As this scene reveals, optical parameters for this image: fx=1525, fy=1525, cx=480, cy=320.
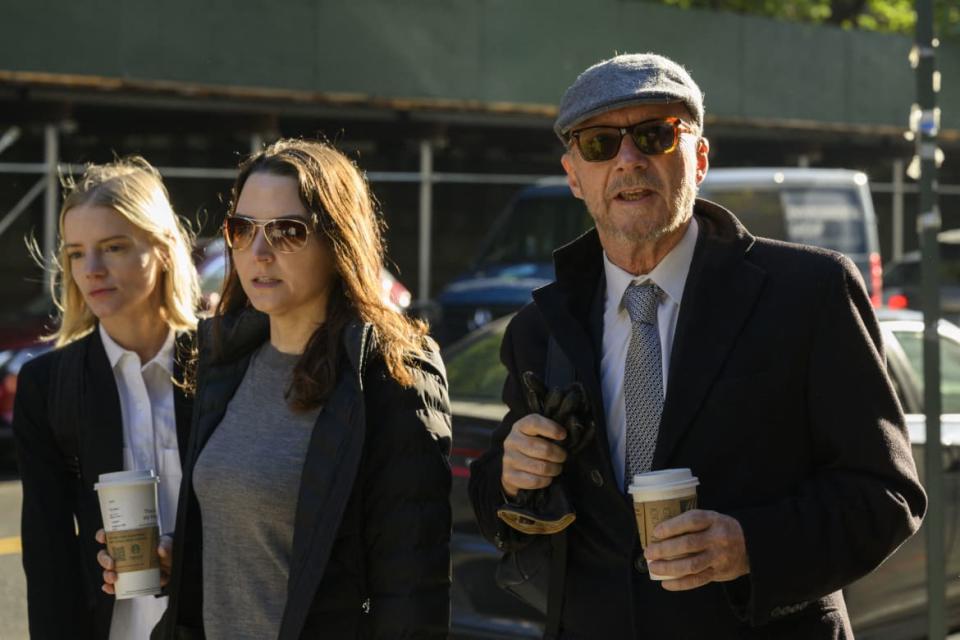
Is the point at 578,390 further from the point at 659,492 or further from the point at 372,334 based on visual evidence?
the point at 372,334

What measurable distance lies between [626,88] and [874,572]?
11.4ft

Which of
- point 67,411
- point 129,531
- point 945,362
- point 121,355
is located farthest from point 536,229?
point 129,531

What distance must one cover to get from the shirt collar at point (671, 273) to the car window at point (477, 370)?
3402 millimetres

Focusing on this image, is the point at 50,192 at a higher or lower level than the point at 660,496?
higher

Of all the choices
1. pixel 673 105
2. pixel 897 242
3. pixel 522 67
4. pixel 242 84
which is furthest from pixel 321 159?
pixel 897 242

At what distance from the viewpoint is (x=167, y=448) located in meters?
3.85

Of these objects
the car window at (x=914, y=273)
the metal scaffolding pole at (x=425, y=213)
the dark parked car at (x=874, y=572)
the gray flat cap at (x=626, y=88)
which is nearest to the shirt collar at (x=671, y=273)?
the gray flat cap at (x=626, y=88)

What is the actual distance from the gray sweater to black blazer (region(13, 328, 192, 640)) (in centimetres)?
53

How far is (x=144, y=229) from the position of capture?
160 inches

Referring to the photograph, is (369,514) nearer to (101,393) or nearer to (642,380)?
(642,380)

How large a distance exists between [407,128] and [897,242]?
39.1 ft

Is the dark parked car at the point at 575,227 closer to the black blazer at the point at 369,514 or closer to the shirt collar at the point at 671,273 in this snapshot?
the black blazer at the point at 369,514

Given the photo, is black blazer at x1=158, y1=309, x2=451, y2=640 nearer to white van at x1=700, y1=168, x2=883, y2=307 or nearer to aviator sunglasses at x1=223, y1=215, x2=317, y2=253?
aviator sunglasses at x1=223, y1=215, x2=317, y2=253

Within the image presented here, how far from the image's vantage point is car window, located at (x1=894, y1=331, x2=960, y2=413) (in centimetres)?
677
